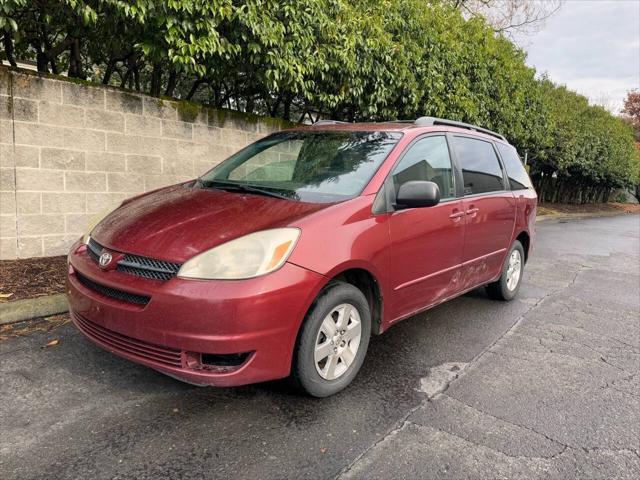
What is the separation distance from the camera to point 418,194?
9.98 feet

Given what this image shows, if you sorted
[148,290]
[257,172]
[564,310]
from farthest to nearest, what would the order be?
[564,310] → [257,172] → [148,290]

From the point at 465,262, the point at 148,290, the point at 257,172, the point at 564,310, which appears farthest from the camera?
the point at 564,310

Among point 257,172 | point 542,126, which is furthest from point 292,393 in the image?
point 542,126

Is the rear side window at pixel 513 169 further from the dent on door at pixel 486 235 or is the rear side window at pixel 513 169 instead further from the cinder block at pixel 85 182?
the cinder block at pixel 85 182

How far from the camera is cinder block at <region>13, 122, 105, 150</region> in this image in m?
4.87

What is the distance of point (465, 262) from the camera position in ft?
13.1

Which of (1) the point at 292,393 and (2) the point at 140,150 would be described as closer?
(1) the point at 292,393

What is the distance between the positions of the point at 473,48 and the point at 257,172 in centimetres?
774

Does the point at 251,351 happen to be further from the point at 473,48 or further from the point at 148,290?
the point at 473,48

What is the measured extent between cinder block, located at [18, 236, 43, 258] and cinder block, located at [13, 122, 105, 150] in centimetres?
98

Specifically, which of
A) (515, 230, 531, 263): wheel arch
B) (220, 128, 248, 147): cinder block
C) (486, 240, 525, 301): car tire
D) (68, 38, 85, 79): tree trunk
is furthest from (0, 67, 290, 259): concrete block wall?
(515, 230, 531, 263): wheel arch

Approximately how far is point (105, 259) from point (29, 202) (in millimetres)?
2965

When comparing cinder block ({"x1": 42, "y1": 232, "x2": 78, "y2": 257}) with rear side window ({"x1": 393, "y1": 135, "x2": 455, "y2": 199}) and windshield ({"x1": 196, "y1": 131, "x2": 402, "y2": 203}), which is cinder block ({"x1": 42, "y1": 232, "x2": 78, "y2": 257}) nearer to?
windshield ({"x1": 196, "y1": 131, "x2": 402, "y2": 203})

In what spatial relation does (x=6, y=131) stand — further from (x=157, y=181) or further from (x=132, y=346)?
(x=132, y=346)
